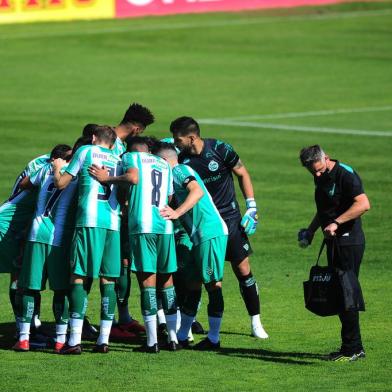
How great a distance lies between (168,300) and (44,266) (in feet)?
4.02

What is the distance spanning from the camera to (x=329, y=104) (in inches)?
1256

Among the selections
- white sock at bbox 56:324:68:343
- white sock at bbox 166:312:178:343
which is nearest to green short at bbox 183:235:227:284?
white sock at bbox 166:312:178:343

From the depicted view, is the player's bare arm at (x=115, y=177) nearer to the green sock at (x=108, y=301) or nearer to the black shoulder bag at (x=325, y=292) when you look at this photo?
the green sock at (x=108, y=301)

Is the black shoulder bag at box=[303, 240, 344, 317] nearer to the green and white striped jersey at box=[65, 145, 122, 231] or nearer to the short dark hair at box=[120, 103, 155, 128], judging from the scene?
the green and white striped jersey at box=[65, 145, 122, 231]

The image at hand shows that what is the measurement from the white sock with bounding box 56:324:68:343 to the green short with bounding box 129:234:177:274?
0.91 meters

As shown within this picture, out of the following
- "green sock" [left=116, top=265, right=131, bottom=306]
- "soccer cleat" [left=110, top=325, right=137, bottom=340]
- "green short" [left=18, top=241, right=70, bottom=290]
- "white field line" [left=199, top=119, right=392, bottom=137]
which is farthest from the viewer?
"white field line" [left=199, top=119, right=392, bottom=137]

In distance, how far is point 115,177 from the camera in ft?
38.4

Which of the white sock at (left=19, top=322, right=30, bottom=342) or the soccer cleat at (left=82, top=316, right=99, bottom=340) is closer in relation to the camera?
the white sock at (left=19, top=322, right=30, bottom=342)

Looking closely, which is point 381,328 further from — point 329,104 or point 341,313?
point 329,104

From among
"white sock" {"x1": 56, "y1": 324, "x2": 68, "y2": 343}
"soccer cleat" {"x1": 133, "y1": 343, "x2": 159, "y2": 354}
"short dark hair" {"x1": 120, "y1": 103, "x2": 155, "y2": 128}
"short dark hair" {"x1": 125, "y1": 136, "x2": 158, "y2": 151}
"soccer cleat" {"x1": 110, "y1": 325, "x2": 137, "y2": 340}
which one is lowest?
"soccer cleat" {"x1": 133, "y1": 343, "x2": 159, "y2": 354}

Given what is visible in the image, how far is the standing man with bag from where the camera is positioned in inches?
456

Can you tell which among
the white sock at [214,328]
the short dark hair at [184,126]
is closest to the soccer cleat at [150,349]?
the white sock at [214,328]

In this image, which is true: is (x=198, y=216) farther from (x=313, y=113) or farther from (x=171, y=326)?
(x=313, y=113)

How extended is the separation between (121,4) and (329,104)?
54.0ft
